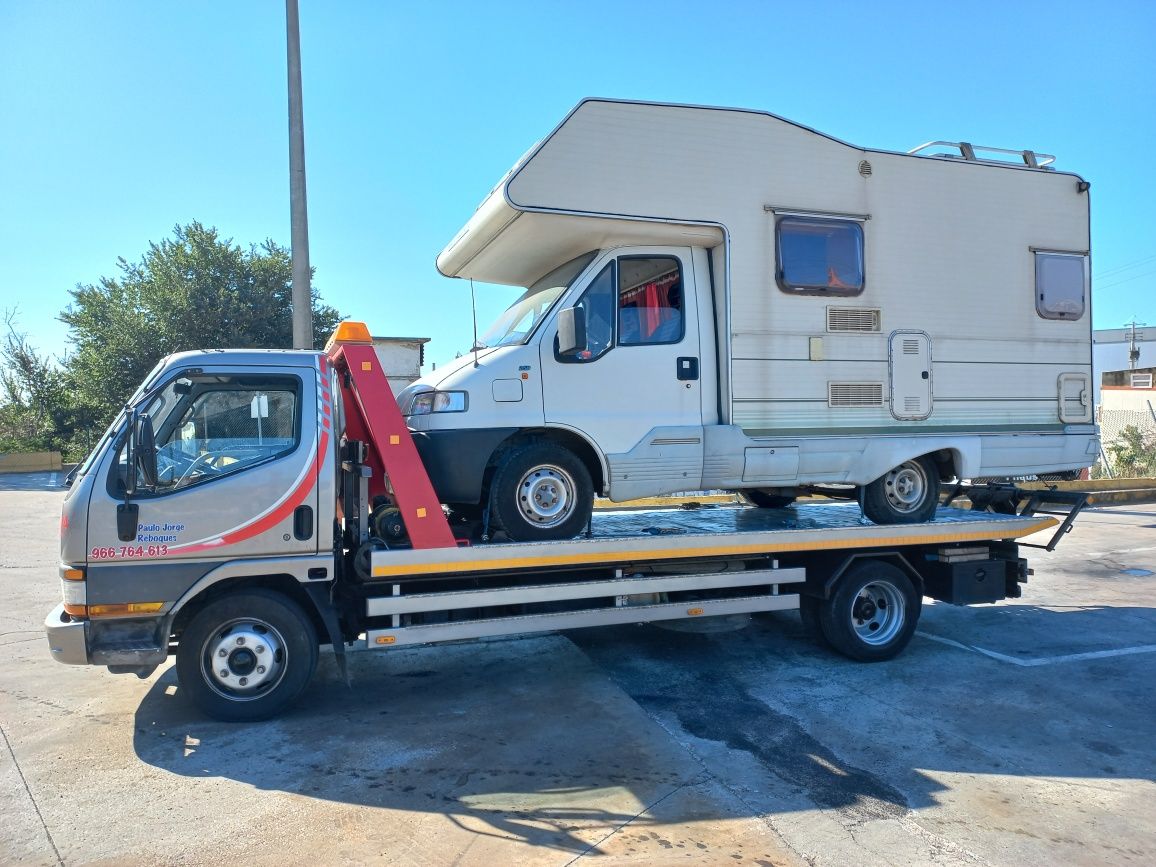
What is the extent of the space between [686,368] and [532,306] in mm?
1377

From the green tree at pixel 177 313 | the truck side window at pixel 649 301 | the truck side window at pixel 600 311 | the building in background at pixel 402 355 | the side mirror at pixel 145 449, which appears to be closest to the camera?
the side mirror at pixel 145 449

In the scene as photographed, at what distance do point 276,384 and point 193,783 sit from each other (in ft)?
8.29

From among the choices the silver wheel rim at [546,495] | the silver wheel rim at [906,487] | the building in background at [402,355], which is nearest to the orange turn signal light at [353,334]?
the silver wheel rim at [546,495]

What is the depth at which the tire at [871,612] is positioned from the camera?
22.7 ft

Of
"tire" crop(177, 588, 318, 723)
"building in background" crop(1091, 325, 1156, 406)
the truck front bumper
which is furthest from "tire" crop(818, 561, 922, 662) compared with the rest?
"building in background" crop(1091, 325, 1156, 406)

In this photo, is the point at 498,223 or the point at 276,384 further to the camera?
the point at 498,223

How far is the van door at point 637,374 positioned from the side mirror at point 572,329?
0.54ft

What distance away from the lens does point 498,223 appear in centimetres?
629

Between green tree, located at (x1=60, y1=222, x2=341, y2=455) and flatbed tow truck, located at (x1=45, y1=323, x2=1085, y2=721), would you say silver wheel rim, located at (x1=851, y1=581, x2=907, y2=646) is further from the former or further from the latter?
green tree, located at (x1=60, y1=222, x2=341, y2=455)

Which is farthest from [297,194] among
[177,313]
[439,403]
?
[177,313]

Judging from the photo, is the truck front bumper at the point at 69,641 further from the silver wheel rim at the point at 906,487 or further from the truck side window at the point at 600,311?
the silver wheel rim at the point at 906,487

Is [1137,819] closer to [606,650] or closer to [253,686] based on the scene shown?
[606,650]

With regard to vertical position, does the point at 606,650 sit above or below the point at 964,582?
below

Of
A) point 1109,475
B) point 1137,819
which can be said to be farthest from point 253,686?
point 1109,475
